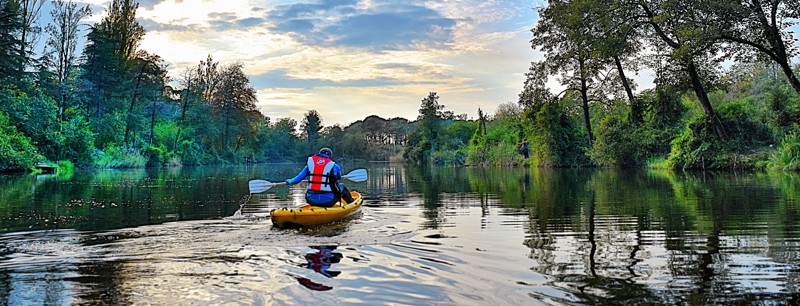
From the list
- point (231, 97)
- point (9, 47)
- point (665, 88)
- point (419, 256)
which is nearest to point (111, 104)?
point (9, 47)

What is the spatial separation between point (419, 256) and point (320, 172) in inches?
165

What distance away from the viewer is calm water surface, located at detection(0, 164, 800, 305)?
4.62 m

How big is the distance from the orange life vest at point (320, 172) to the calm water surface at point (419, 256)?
815 mm

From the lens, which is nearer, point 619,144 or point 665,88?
point 665,88

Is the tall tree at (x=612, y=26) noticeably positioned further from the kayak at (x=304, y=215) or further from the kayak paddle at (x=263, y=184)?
the kayak at (x=304, y=215)

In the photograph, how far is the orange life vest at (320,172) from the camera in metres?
10.2

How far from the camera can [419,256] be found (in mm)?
6484

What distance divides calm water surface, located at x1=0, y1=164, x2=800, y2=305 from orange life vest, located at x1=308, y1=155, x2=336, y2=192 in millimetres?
815

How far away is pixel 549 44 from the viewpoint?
37906 mm

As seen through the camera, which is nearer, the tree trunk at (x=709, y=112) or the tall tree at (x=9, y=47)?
the tree trunk at (x=709, y=112)

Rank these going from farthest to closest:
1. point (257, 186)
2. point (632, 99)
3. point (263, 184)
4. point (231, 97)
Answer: point (231, 97)
point (632, 99)
point (263, 184)
point (257, 186)

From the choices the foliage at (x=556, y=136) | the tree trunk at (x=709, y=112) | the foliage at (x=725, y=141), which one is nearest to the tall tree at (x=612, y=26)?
the tree trunk at (x=709, y=112)

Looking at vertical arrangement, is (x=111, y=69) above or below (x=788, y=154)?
above

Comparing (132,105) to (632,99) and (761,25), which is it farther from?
(761,25)
